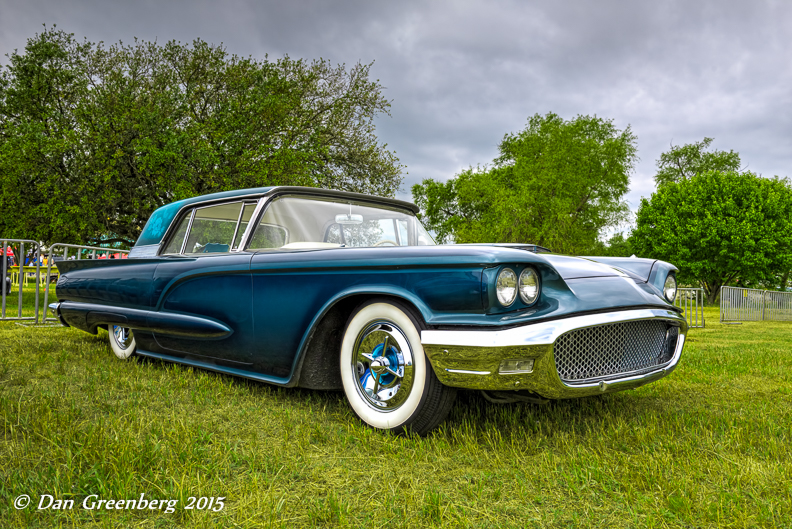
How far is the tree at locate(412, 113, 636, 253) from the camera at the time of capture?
27.3 meters

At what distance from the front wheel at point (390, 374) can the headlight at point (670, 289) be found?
164cm

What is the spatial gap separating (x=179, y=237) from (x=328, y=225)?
1239 mm

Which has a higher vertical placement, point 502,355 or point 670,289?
point 670,289

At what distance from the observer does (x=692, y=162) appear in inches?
1576

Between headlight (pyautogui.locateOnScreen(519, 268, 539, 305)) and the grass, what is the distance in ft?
2.11

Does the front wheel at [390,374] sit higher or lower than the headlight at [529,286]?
lower

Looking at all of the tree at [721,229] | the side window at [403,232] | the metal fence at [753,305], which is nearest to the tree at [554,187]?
the tree at [721,229]

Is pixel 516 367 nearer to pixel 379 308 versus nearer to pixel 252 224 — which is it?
pixel 379 308

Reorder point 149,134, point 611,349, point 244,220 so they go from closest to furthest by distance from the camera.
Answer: point 611,349 → point 244,220 → point 149,134

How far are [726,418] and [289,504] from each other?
7.77 ft

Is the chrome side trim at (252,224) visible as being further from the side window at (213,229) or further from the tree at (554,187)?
the tree at (554,187)

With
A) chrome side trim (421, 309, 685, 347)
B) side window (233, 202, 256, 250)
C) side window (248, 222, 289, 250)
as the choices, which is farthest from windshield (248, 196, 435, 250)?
chrome side trim (421, 309, 685, 347)

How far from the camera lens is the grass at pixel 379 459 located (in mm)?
1805

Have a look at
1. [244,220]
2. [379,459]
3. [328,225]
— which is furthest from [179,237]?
[379,459]
